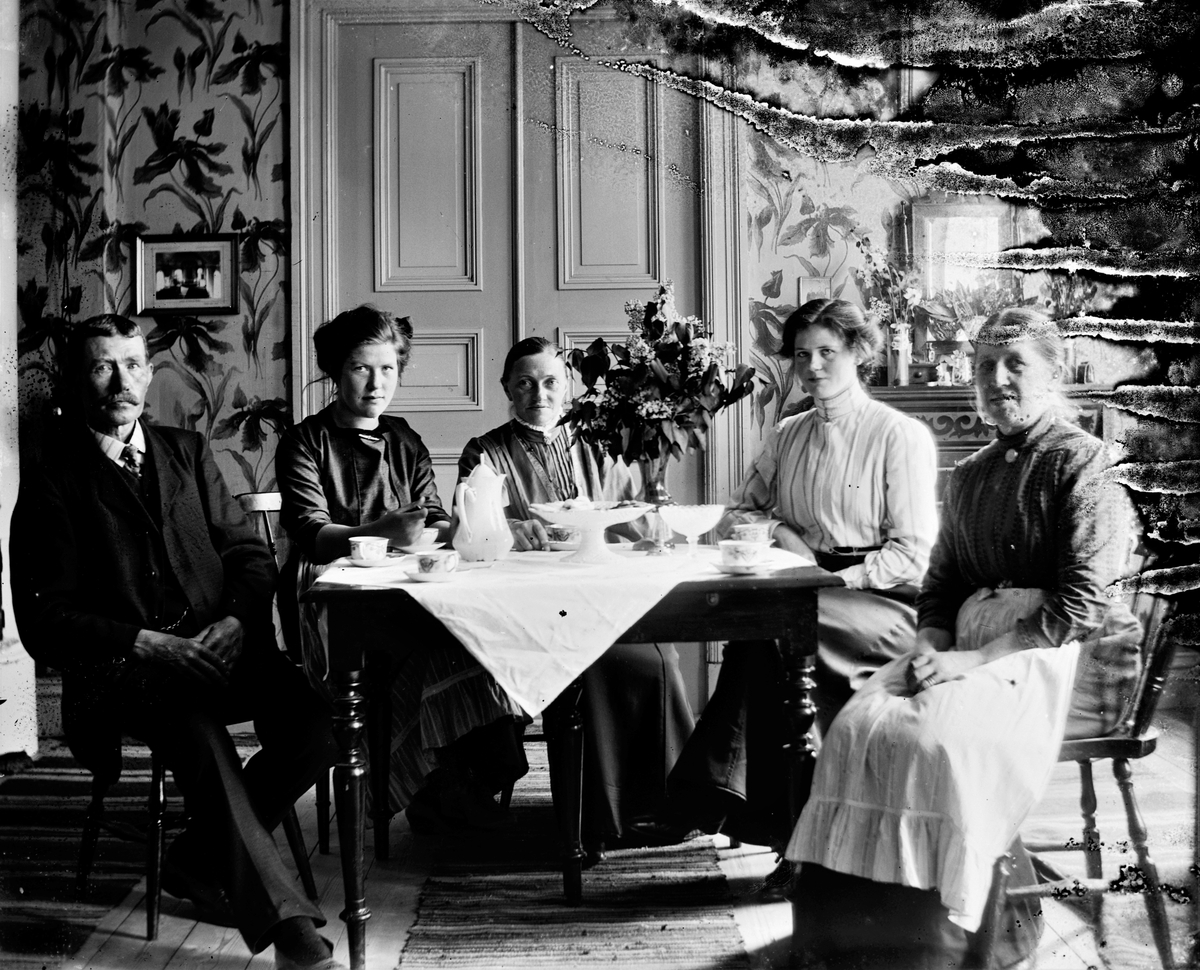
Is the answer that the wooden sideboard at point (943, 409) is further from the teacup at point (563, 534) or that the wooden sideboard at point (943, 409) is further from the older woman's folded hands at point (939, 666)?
the older woman's folded hands at point (939, 666)

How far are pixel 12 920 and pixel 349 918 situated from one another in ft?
2.67

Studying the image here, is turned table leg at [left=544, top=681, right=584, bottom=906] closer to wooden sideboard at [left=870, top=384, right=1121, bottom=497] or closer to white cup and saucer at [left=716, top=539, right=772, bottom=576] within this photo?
white cup and saucer at [left=716, top=539, right=772, bottom=576]

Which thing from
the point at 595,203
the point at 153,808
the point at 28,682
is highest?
the point at 595,203

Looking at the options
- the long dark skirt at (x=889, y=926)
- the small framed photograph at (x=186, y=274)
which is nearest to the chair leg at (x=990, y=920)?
the long dark skirt at (x=889, y=926)

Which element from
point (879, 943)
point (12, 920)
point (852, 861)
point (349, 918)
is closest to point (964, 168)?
point (852, 861)

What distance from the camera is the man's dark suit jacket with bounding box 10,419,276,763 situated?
241cm

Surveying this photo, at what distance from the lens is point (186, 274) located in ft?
12.5

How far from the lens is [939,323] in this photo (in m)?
3.63

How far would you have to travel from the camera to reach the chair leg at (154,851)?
7.88ft

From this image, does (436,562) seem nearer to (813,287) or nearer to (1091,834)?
(1091,834)

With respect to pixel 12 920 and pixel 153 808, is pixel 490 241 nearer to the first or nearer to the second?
pixel 153 808

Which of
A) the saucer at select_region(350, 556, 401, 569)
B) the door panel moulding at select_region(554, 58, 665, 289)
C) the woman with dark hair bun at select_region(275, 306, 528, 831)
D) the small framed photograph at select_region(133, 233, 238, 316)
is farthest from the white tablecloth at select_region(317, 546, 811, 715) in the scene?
the small framed photograph at select_region(133, 233, 238, 316)

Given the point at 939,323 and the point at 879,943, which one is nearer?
the point at 879,943

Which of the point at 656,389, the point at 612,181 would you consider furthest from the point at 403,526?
the point at 612,181
